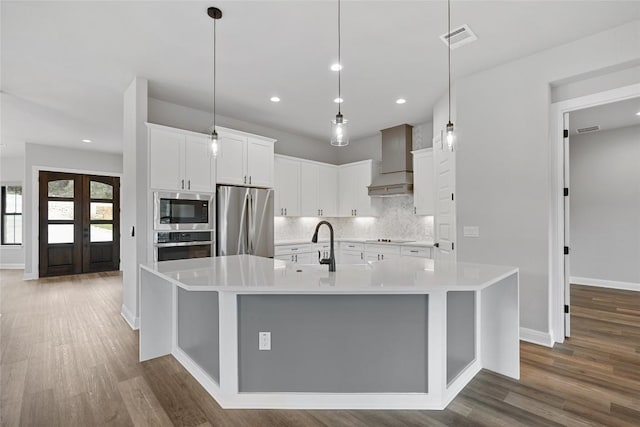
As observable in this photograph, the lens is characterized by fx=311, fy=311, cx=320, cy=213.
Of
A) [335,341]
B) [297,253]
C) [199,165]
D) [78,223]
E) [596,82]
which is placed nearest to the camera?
[335,341]

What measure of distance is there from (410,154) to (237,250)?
339cm

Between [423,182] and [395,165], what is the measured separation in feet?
2.54

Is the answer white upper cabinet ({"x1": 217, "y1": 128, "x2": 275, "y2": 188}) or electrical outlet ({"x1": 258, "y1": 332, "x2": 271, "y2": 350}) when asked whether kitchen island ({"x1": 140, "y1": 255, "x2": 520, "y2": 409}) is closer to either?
electrical outlet ({"x1": 258, "y1": 332, "x2": 271, "y2": 350})

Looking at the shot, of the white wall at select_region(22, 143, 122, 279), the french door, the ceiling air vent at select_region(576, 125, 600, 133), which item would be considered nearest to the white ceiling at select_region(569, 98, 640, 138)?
the ceiling air vent at select_region(576, 125, 600, 133)

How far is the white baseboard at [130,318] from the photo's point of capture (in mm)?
3582

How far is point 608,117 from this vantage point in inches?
175

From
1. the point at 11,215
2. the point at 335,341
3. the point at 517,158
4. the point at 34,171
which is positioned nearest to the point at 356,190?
the point at 517,158

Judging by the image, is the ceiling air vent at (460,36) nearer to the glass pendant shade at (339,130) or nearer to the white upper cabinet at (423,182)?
the glass pendant shade at (339,130)

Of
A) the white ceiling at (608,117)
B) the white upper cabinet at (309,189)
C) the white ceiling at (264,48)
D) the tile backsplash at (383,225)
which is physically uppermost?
the white ceiling at (264,48)

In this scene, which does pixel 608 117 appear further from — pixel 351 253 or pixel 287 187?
pixel 287 187

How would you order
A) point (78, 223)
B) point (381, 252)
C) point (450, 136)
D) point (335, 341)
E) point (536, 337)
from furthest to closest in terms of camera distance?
point (78, 223) → point (381, 252) → point (536, 337) → point (450, 136) → point (335, 341)

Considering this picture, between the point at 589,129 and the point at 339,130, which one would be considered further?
the point at 589,129

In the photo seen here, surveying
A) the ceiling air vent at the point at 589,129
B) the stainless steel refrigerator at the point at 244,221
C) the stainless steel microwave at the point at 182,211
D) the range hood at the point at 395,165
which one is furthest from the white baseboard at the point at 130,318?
the ceiling air vent at the point at 589,129

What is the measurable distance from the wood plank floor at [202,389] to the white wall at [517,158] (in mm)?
678
